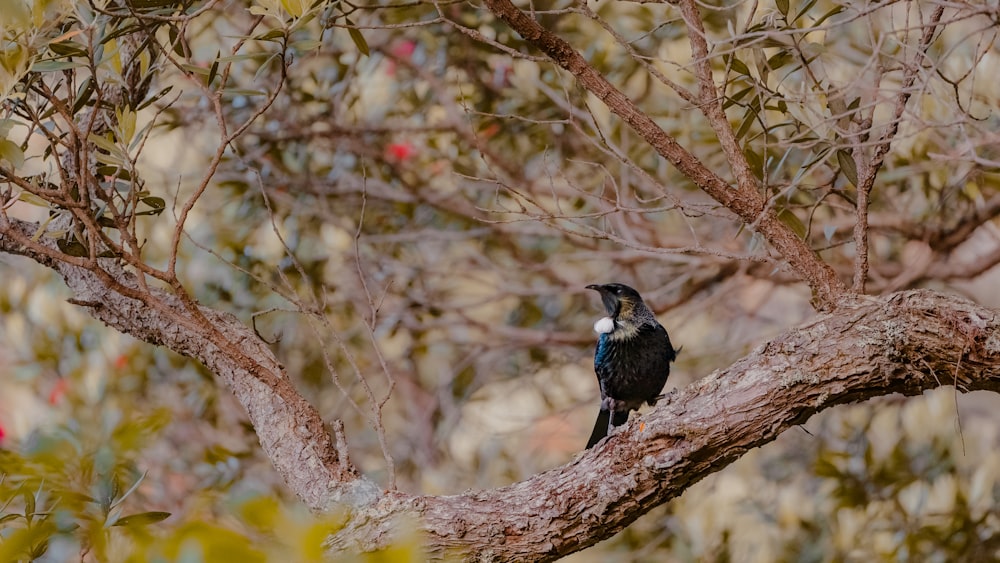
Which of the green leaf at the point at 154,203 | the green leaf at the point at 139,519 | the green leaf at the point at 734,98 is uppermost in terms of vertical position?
the green leaf at the point at 154,203

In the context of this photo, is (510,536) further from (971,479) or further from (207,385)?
(971,479)

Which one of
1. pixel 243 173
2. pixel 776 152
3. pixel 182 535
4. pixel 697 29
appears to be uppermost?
pixel 243 173

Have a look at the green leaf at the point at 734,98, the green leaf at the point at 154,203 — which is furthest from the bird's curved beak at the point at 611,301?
the green leaf at the point at 154,203

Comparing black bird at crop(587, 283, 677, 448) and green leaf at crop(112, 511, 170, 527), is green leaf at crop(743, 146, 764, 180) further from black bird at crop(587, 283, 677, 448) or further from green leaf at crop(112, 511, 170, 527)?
green leaf at crop(112, 511, 170, 527)

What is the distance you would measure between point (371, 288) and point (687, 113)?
1623mm

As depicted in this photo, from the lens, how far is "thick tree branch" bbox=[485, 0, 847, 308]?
2.10m

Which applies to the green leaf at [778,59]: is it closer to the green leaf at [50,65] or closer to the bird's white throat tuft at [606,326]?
the bird's white throat tuft at [606,326]

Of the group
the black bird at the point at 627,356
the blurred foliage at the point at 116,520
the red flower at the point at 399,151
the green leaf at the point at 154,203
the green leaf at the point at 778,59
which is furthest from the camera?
the red flower at the point at 399,151

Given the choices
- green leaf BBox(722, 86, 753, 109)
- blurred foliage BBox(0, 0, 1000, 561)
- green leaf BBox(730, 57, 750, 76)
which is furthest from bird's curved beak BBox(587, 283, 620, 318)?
green leaf BBox(730, 57, 750, 76)

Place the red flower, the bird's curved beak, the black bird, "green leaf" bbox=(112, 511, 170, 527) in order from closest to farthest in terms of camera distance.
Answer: "green leaf" bbox=(112, 511, 170, 527), the black bird, the bird's curved beak, the red flower

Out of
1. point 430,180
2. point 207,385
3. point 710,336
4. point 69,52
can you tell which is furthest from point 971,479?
point 69,52

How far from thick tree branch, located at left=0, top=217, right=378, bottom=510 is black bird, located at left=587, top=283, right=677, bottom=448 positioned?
1.22m

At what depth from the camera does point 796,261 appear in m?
2.12

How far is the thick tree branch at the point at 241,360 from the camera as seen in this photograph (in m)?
2.15
